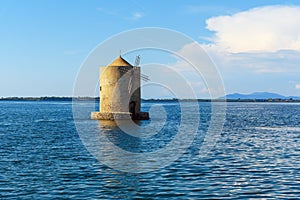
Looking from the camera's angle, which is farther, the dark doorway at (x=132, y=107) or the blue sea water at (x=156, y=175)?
the dark doorway at (x=132, y=107)

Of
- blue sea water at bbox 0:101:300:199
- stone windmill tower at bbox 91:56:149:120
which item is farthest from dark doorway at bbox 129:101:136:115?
blue sea water at bbox 0:101:300:199

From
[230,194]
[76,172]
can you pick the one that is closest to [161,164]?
A: [76,172]

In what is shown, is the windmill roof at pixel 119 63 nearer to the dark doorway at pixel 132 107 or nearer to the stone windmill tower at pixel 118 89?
the stone windmill tower at pixel 118 89

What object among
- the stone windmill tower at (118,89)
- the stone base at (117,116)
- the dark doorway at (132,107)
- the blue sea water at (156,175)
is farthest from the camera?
the dark doorway at (132,107)

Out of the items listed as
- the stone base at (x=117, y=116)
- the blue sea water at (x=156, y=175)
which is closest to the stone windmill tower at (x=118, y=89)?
the stone base at (x=117, y=116)

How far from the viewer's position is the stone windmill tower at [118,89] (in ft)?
158

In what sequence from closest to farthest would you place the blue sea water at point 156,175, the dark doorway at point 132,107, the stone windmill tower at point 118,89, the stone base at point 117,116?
1. the blue sea water at point 156,175
2. the stone windmill tower at point 118,89
3. the stone base at point 117,116
4. the dark doorway at point 132,107

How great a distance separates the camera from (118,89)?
4816cm

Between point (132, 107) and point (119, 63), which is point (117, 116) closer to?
point (132, 107)

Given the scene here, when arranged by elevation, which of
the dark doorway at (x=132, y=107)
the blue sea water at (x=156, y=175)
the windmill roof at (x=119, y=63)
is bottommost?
the blue sea water at (x=156, y=175)

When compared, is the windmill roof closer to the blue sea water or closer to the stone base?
the stone base

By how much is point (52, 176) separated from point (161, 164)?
18.3 ft

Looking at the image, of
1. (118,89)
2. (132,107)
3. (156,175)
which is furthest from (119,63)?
(156,175)

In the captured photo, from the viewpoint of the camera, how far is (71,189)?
52.3ft
